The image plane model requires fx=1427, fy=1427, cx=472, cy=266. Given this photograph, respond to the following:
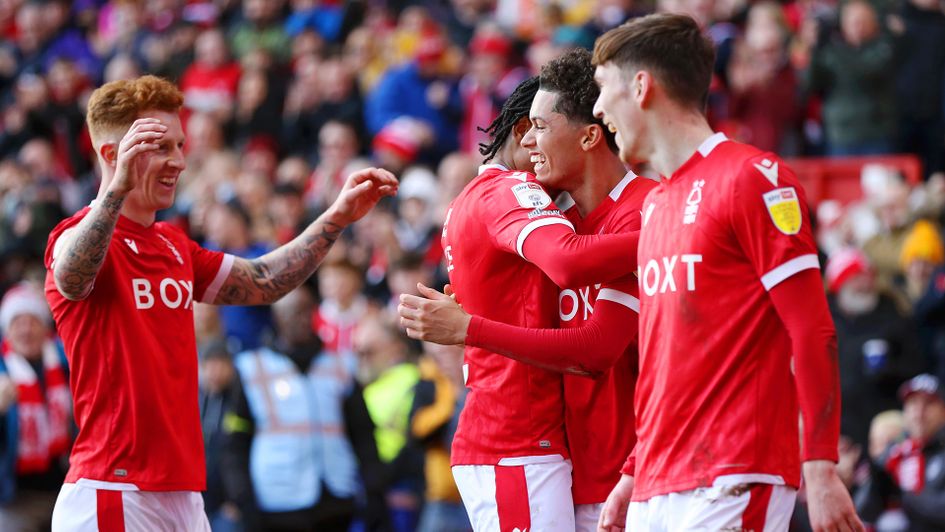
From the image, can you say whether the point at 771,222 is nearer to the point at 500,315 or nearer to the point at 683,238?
the point at 683,238

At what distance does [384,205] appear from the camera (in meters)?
14.7

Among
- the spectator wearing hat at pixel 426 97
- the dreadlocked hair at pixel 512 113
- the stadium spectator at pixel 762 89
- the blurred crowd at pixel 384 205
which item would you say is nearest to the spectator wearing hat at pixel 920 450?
the blurred crowd at pixel 384 205

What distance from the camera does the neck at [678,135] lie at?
4902 mm

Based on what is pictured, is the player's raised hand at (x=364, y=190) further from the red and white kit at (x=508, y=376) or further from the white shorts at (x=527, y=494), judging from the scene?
the white shorts at (x=527, y=494)

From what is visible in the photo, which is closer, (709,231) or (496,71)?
(709,231)

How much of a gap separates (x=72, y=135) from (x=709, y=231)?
16.5 metres

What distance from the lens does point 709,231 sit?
4703 mm

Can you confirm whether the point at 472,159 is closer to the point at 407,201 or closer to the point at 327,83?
the point at 407,201

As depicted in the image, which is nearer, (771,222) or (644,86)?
(771,222)

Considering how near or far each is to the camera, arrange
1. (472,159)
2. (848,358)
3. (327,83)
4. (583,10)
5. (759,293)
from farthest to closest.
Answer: (327,83) < (583,10) < (472,159) < (848,358) < (759,293)

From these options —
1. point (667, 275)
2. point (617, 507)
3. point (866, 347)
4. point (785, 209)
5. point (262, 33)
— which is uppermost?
point (262, 33)

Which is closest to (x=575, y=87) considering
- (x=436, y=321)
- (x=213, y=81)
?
(x=436, y=321)

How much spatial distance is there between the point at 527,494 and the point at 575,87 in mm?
1629

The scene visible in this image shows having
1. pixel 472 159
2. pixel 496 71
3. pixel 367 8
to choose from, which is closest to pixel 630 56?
pixel 472 159
